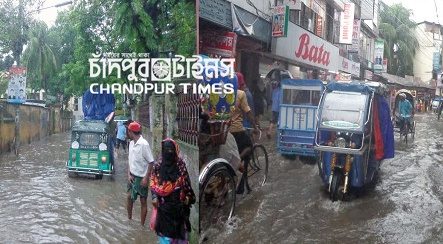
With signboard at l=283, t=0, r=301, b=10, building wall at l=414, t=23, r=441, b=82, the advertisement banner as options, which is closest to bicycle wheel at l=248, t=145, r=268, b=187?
signboard at l=283, t=0, r=301, b=10

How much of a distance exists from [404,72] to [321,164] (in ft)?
118

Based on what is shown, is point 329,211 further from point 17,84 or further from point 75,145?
point 17,84

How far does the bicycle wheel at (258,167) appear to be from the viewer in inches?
291

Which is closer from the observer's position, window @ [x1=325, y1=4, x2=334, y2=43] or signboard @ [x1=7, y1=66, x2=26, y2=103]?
signboard @ [x1=7, y1=66, x2=26, y2=103]

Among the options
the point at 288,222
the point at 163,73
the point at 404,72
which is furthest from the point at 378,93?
the point at 404,72

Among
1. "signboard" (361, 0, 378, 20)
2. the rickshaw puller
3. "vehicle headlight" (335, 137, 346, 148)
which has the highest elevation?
"signboard" (361, 0, 378, 20)

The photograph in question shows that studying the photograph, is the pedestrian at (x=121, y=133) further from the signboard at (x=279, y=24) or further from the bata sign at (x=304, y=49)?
the signboard at (x=279, y=24)

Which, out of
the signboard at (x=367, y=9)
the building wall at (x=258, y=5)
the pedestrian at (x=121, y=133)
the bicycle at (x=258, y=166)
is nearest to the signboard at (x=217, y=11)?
the building wall at (x=258, y=5)

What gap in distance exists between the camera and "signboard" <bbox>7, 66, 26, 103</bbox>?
13.5 m

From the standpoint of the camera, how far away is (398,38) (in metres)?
38.3

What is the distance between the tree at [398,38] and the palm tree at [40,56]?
82.0 ft

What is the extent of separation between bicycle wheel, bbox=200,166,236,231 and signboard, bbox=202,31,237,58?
4.76ft

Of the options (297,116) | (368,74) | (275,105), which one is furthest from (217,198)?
(368,74)

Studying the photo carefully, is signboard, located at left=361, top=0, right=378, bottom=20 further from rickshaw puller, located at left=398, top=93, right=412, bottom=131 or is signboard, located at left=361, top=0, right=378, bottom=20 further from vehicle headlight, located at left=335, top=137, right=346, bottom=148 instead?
vehicle headlight, located at left=335, top=137, right=346, bottom=148
